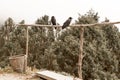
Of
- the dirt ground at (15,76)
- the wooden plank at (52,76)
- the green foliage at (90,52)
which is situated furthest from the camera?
the green foliage at (90,52)

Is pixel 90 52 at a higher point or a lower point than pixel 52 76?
lower

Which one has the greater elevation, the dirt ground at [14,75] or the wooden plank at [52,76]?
the wooden plank at [52,76]

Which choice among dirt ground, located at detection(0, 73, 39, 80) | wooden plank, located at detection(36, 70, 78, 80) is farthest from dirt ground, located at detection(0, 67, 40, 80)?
wooden plank, located at detection(36, 70, 78, 80)

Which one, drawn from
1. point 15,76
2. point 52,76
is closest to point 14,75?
point 15,76

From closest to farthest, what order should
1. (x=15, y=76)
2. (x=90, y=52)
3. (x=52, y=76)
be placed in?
(x=52, y=76) → (x=15, y=76) → (x=90, y=52)

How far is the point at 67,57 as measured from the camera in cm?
1523

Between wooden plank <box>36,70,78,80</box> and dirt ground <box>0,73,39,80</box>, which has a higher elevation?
wooden plank <box>36,70,78,80</box>

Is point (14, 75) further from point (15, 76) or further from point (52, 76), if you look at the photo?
point (52, 76)

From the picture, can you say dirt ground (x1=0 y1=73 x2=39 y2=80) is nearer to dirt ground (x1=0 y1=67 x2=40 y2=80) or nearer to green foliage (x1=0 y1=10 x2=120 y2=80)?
dirt ground (x1=0 y1=67 x2=40 y2=80)

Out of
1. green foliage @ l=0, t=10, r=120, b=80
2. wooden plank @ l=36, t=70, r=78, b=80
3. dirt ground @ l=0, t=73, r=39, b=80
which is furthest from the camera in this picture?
green foliage @ l=0, t=10, r=120, b=80

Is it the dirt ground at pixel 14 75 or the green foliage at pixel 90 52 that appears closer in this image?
the dirt ground at pixel 14 75

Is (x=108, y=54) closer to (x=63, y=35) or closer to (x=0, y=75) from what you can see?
(x=63, y=35)

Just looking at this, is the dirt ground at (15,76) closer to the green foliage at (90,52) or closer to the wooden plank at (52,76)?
the wooden plank at (52,76)

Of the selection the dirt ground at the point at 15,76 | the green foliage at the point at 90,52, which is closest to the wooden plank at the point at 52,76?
the dirt ground at the point at 15,76
